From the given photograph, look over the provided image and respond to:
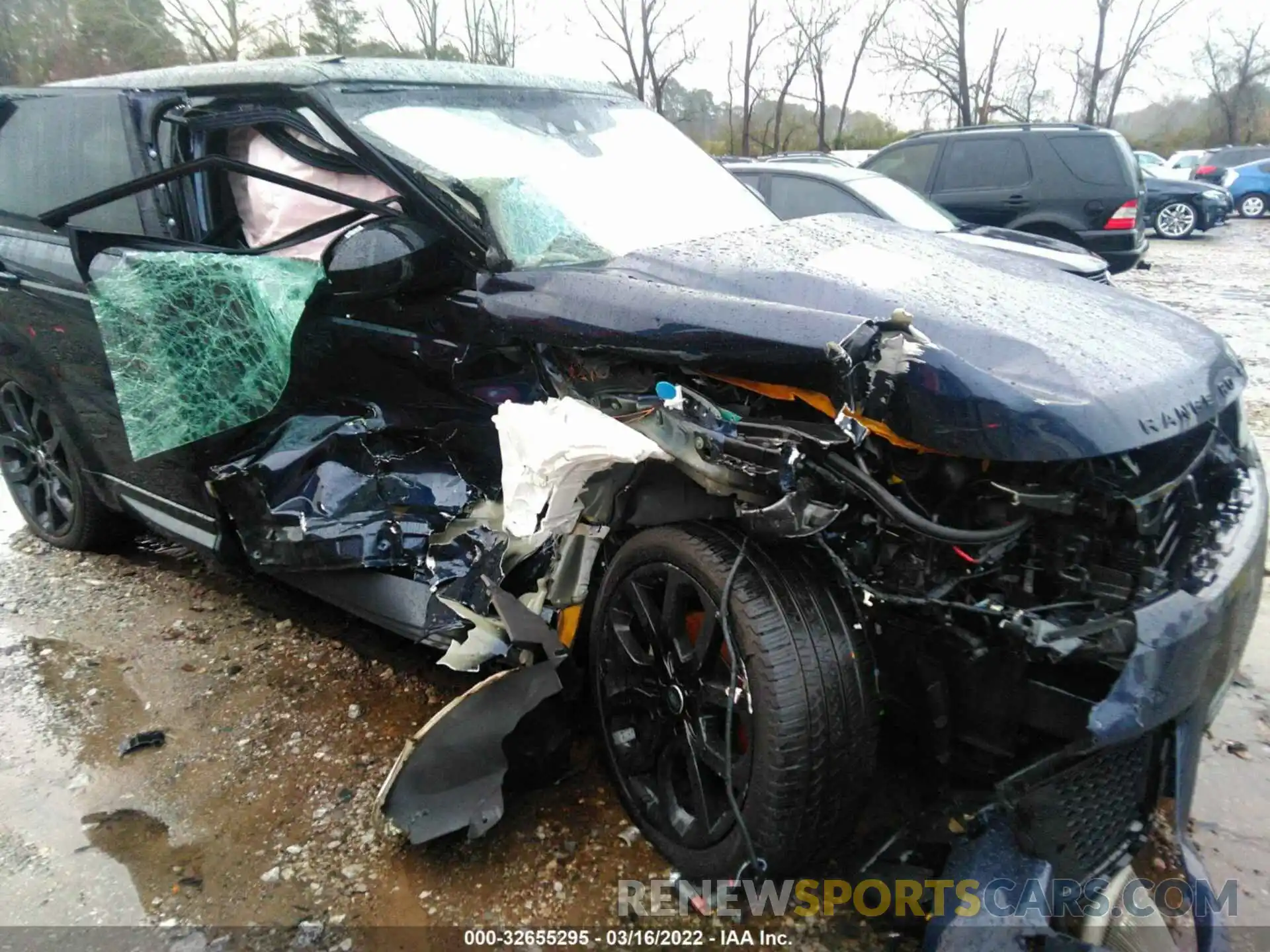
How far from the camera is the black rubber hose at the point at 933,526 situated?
5.93 feet

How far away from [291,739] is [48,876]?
0.71m

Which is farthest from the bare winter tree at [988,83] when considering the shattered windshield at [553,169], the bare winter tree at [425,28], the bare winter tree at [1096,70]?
the shattered windshield at [553,169]

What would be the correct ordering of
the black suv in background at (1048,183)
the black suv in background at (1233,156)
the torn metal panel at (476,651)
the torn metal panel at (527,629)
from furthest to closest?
the black suv in background at (1233,156), the black suv in background at (1048,183), the torn metal panel at (476,651), the torn metal panel at (527,629)

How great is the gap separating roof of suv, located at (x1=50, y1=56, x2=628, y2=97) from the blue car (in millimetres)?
22701

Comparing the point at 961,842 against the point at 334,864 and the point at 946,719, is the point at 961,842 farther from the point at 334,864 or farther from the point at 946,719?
the point at 334,864

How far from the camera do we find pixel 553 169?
2889mm

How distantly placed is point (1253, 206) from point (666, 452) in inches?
951

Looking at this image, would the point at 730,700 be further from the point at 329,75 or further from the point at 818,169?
the point at 818,169

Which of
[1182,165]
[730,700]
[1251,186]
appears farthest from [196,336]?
[1182,165]

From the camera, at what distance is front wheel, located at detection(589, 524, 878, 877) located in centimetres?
198

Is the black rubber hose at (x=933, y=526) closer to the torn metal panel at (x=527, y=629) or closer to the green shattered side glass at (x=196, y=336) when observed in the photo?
the torn metal panel at (x=527, y=629)

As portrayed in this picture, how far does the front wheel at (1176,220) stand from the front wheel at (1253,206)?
5.28 meters

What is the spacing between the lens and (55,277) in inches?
131

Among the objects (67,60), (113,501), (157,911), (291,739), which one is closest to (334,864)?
(157,911)
